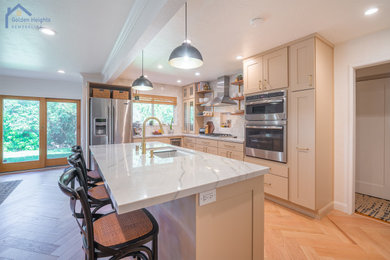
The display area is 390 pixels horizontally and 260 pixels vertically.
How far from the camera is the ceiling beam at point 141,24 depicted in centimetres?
148

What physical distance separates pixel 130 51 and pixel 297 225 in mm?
3146

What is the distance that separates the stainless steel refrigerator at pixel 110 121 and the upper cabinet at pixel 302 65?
3.59m

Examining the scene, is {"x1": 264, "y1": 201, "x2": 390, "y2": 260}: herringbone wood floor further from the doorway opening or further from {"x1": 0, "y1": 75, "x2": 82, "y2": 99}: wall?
{"x1": 0, "y1": 75, "x2": 82, "y2": 99}: wall

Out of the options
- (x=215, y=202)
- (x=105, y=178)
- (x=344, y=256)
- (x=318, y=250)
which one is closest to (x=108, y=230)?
(x=105, y=178)

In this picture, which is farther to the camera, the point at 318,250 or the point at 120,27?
the point at 120,27

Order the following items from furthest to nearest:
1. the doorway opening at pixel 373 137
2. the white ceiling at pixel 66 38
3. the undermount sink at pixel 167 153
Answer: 1. the doorway opening at pixel 373 137
2. the undermount sink at pixel 167 153
3. the white ceiling at pixel 66 38

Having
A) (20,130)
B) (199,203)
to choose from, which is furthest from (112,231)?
(20,130)

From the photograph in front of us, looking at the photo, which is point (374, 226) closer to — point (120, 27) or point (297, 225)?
point (297, 225)

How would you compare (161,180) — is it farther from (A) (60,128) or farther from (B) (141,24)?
(A) (60,128)

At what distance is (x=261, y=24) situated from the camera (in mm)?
2092

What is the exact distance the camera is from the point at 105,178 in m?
1.13

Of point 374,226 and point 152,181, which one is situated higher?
point 152,181

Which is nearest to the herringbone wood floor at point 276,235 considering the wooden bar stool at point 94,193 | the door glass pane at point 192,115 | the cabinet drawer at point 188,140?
the wooden bar stool at point 94,193

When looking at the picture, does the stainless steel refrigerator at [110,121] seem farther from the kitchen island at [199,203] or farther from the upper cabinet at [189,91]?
the kitchen island at [199,203]
